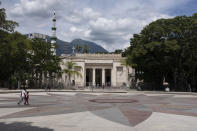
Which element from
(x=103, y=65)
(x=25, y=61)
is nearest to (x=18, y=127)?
(x=25, y=61)

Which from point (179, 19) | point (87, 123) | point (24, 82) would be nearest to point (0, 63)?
point (24, 82)

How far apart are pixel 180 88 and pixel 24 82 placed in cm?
3345

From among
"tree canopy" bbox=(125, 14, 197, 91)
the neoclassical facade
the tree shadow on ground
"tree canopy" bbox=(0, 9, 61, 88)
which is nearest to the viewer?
the tree shadow on ground

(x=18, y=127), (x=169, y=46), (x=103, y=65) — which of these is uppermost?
(x=169, y=46)

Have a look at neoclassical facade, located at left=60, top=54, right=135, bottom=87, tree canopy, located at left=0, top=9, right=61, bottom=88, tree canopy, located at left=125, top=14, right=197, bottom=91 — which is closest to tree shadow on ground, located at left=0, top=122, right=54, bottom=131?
tree canopy, located at left=125, top=14, right=197, bottom=91

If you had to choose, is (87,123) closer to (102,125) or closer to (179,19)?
(102,125)

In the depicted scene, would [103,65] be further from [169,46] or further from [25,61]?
[169,46]

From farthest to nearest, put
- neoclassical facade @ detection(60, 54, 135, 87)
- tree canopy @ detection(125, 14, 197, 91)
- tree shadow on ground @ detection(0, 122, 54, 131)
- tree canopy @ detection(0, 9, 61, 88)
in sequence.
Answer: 1. neoclassical facade @ detection(60, 54, 135, 87)
2. tree canopy @ detection(0, 9, 61, 88)
3. tree canopy @ detection(125, 14, 197, 91)
4. tree shadow on ground @ detection(0, 122, 54, 131)

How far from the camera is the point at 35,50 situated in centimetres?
5081

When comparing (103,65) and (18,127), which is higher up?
(103,65)

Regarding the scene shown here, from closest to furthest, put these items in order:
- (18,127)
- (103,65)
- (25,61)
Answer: (18,127) → (25,61) → (103,65)

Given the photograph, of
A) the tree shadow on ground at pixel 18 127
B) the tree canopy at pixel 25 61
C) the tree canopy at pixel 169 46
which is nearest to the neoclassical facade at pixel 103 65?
the tree canopy at pixel 25 61

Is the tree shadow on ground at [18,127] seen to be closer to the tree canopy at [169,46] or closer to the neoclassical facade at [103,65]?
the tree canopy at [169,46]

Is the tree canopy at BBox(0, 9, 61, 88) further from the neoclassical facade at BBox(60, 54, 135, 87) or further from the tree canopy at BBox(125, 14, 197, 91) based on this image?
the tree canopy at BBox(125, 14, 197, 91)
